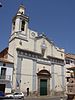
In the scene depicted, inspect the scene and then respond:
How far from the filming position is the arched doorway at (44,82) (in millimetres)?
37500

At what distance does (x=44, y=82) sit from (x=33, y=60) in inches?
231

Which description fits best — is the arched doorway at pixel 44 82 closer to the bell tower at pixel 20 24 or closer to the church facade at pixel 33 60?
the church facade at pixel 33 60

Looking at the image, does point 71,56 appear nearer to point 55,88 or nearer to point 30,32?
point 55,88

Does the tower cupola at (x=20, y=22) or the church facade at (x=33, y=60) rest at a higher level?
the tower cupola at (x=20, y=22)

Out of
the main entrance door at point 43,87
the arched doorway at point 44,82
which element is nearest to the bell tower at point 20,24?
the arched doorway at point 44,82

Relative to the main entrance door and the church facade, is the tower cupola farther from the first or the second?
the main entrance door

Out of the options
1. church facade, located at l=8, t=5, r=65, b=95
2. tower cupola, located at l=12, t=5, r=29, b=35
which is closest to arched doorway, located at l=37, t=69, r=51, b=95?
church facade, located at l=8, t=5, r=65, b=95

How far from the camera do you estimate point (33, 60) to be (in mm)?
37312

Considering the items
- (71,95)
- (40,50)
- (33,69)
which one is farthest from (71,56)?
(71,95)

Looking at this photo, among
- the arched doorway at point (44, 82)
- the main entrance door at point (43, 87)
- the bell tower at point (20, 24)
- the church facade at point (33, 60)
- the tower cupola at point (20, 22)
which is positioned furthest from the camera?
the main entrance door at point (43, 87)

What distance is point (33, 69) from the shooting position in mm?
36844

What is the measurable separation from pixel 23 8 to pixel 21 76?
53.6ft

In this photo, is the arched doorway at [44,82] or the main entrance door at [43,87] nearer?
the arched doorway at [44,82]

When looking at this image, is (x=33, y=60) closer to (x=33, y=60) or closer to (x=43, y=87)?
(x=33, y=60)
